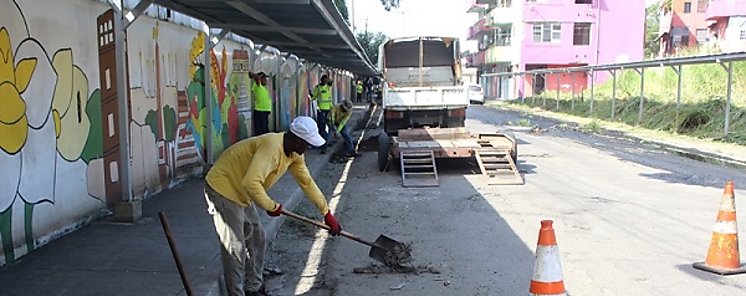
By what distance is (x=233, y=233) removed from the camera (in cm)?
500

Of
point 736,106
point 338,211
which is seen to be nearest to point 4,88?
point 338,211

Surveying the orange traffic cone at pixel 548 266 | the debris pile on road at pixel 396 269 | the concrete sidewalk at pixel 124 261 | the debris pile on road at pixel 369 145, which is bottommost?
the debris pile on road at pixel 396 269

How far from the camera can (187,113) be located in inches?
401

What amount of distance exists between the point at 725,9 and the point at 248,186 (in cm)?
5986

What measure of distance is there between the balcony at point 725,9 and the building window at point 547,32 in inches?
557

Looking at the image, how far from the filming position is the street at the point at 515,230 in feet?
18.9

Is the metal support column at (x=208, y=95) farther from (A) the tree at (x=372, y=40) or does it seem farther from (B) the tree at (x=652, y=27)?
(B) the tree at (x=652, y=27)

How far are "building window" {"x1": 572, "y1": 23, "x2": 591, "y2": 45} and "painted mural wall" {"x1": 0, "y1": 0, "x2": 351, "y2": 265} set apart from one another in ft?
155

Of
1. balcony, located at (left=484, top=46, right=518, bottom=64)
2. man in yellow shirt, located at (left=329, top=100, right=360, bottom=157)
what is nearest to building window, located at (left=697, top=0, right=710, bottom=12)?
balcony, located at (left=484, top=46, right=518, bottom=64)

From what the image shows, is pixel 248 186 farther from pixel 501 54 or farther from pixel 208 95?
pixel 501 54

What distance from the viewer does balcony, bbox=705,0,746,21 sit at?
53906 millimetres

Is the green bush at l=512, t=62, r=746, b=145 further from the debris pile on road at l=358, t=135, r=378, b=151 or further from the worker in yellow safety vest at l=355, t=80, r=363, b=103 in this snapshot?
the worker in yellow safety vest at l=355, t=80, r=363, b=103

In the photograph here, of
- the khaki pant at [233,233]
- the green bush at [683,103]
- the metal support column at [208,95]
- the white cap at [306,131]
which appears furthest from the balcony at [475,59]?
the white cap at [306,131]

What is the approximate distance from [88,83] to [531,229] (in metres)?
5.08
